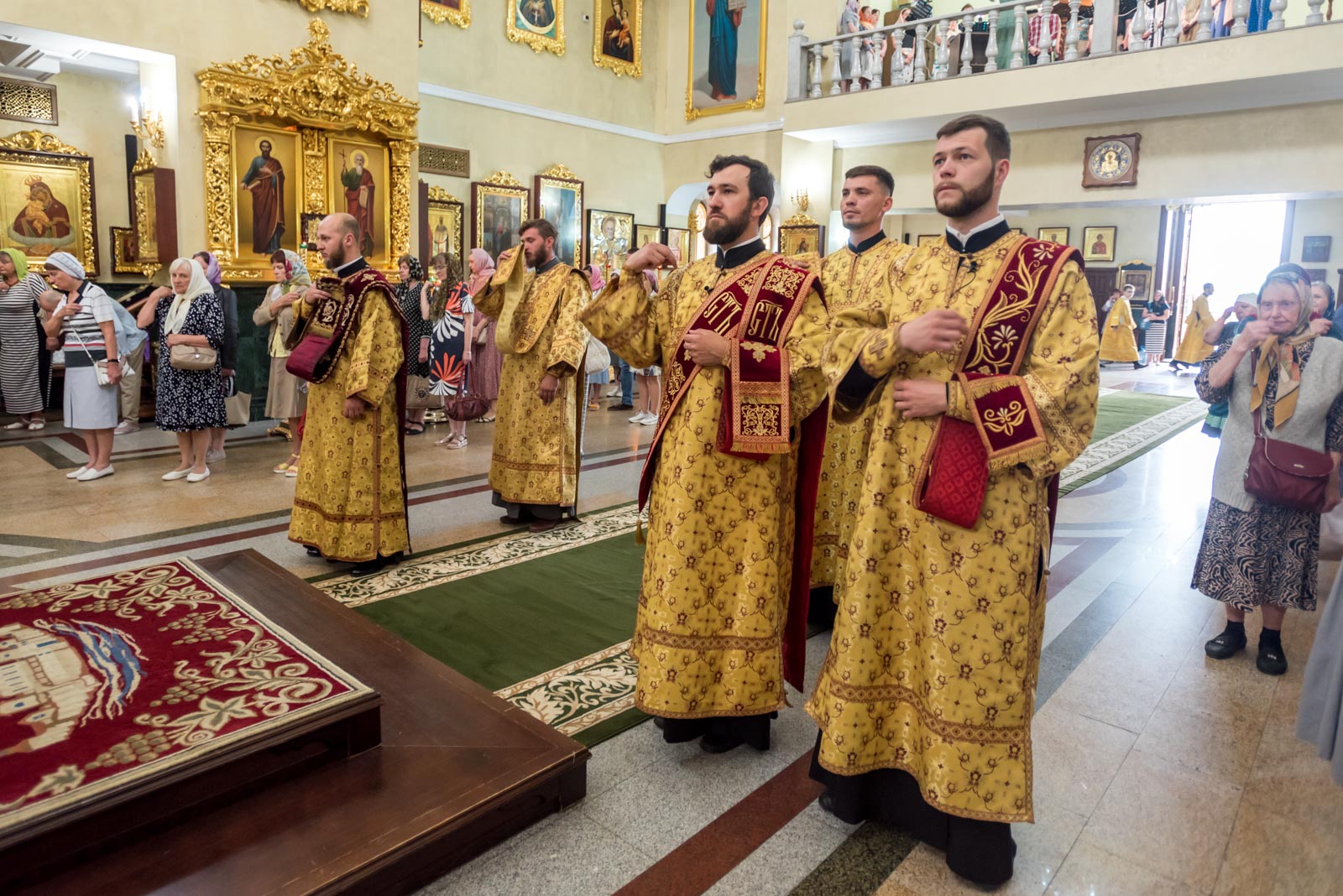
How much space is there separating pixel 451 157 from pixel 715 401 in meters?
11.5

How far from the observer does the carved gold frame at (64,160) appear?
1040cm

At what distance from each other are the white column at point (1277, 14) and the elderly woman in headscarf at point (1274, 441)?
762 centimetres

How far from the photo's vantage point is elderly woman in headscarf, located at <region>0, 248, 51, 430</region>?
883cm

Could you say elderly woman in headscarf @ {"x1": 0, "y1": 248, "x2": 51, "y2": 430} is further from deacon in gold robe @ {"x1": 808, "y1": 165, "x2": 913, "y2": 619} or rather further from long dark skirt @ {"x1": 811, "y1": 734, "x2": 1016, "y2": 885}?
long dark skirt @ {"x1": 811, "y1": 734, "x2": 1016, "y2": 885}

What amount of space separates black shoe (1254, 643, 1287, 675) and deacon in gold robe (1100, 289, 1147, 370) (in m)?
16.2

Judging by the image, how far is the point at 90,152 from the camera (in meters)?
11.0

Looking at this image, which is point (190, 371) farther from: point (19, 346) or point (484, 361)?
point (19, 346)

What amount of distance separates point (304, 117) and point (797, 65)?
281 inches

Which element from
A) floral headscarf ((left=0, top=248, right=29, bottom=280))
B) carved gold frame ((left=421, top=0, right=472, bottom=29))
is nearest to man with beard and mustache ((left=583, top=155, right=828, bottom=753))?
floral headscarf ((left=0, top=248, right=29, bottom=280))

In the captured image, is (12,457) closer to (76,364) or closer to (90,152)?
(76,364)

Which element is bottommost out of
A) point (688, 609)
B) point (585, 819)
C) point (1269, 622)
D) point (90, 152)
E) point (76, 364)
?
point (585, 819)

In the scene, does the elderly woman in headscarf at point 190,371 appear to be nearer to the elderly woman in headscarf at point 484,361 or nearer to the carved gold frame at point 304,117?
the elderly woman in headscarf at point 484,361

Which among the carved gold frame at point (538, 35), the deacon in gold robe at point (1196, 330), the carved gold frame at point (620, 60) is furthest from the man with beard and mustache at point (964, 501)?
the deacon in gold robe at point (1196, 330)

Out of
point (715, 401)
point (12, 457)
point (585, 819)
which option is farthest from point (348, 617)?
point (12, 457)
